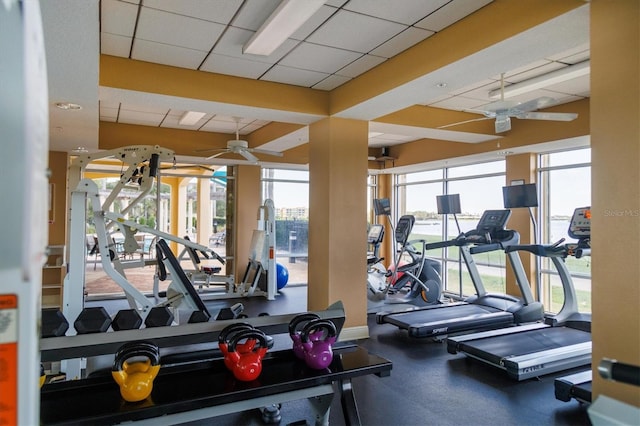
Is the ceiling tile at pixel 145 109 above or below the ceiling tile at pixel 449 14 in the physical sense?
above

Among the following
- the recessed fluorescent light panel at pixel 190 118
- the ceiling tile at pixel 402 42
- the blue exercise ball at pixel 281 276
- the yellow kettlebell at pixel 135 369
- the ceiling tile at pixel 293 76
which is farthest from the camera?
the blue exercise ball at pixel 281 276

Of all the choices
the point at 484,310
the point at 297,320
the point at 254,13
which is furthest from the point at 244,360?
the point at 484,310

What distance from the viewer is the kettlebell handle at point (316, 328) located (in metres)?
2.47

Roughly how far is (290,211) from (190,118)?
3.69 m

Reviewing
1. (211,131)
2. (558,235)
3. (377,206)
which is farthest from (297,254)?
(558,235)

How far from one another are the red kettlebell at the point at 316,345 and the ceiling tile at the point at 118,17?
2437 millimetres

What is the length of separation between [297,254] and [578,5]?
7.55m

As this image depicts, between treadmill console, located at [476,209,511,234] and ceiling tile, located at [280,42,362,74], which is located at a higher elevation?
ceiling tile, located at [280,42,362,74]

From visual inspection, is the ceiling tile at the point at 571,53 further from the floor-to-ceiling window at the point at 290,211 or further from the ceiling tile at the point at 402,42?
the floor-to-ceiling window at the point at 290,211

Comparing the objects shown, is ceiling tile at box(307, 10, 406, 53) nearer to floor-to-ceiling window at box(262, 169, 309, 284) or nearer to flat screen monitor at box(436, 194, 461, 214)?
flat screen monitor at box(436, 194, 461, 214)

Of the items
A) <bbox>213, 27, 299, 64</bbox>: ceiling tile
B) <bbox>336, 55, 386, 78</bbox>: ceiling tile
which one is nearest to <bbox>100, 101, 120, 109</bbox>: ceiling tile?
<bbox>213, 27, 299, 64</bbox>: ceiling tile

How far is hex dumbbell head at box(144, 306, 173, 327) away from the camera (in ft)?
9.53

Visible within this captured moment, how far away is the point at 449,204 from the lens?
6.10m

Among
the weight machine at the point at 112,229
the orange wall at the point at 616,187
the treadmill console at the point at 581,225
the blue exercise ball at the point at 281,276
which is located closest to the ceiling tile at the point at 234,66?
the weight machine at the point at 112,229
